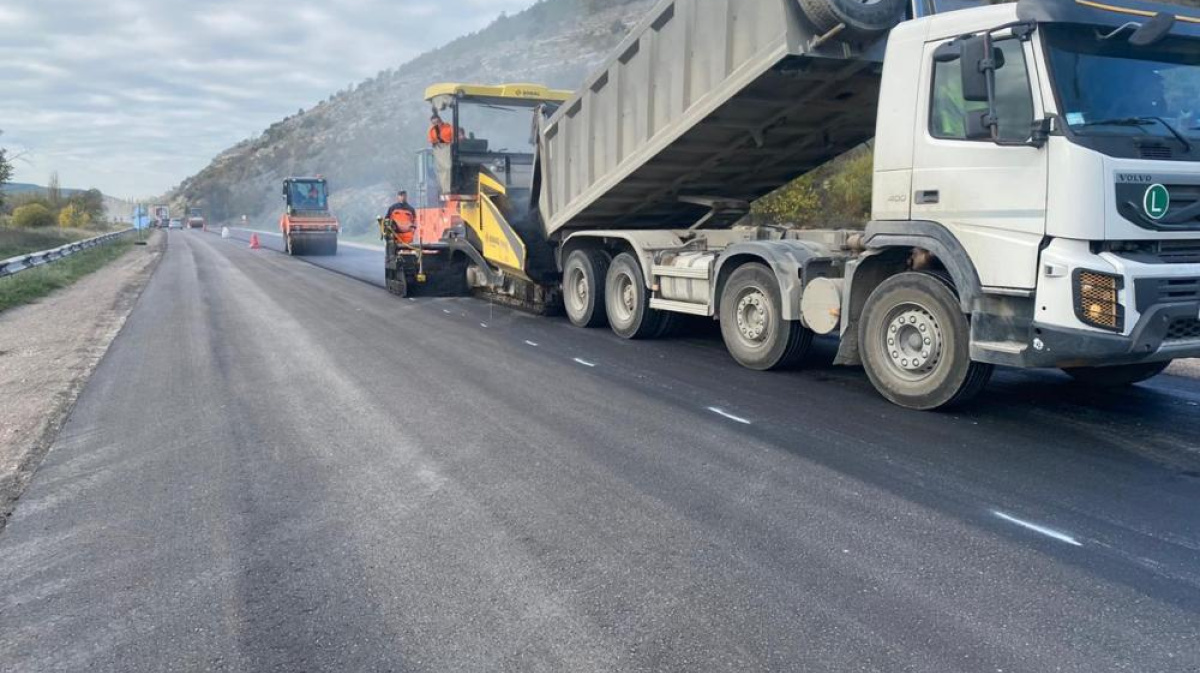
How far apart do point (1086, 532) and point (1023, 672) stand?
5.05ft

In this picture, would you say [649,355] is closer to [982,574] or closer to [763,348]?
[763,348]

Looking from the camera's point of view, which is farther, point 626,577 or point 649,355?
point 649,355

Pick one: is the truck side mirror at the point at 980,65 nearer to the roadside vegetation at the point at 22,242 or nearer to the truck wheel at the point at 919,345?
the truck wheel at the point at 919,345

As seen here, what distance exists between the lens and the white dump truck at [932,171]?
546cm

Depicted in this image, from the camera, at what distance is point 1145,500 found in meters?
4.69

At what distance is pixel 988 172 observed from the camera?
19.6 feet


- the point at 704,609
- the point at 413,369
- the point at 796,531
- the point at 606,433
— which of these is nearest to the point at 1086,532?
the point at 796,531

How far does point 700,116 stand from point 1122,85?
3.72 m

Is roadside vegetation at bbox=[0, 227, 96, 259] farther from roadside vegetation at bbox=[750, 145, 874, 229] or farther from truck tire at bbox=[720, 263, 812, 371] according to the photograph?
truck tire at bbox=[720, 263, 812, 371]

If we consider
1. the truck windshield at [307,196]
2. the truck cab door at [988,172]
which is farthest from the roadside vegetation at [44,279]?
the truck cab door at [988,172]

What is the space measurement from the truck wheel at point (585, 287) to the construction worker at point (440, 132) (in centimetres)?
313

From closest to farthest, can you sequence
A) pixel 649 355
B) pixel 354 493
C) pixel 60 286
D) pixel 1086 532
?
pixel 1086 532
pixel 354 493
pixel 649 355
pixel 60 286

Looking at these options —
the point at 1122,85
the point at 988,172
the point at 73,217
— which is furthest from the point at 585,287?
the point at 73,217

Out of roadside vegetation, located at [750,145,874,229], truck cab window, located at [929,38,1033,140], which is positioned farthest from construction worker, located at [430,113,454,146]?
truck cab window, located at [929,38,1033,140]
